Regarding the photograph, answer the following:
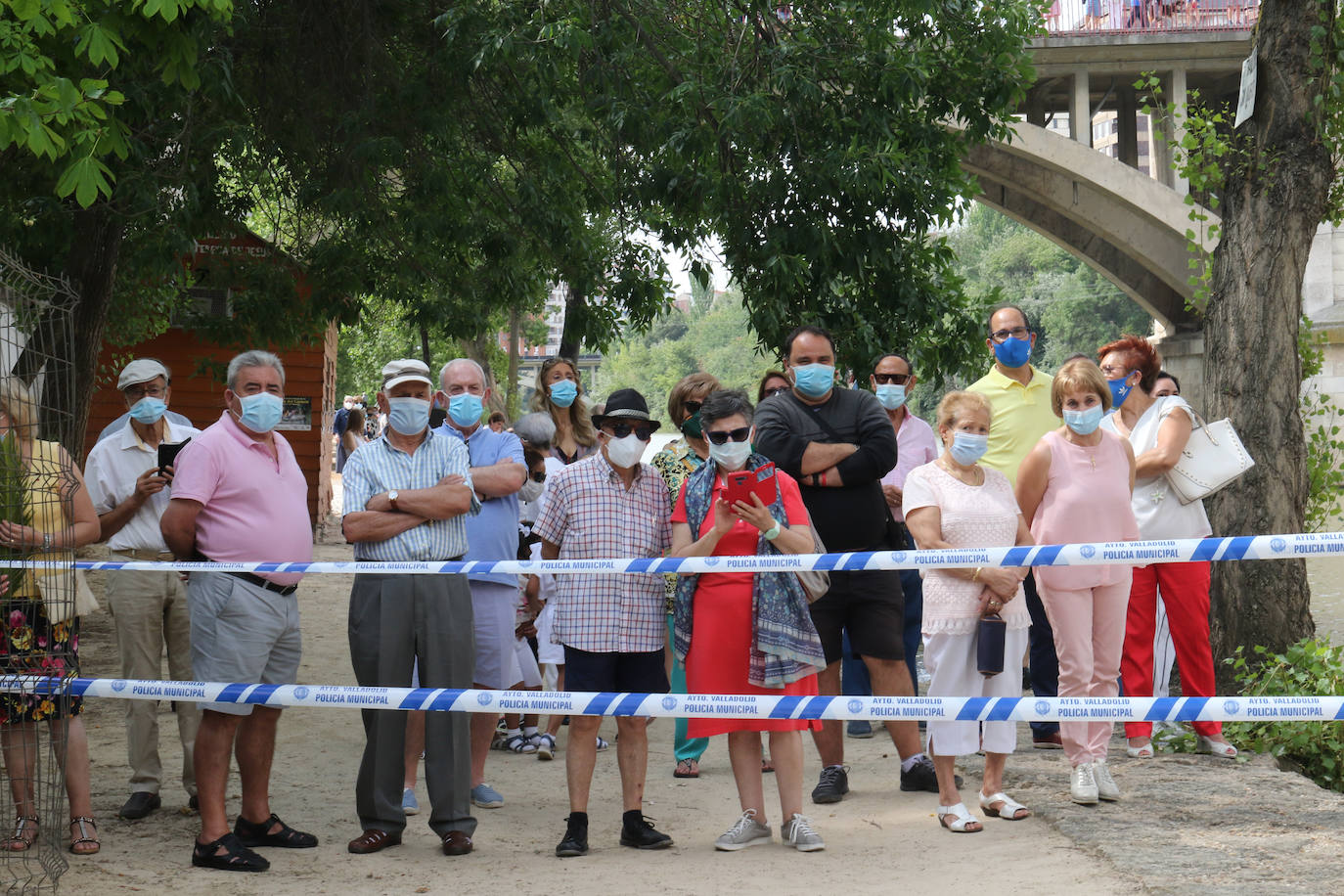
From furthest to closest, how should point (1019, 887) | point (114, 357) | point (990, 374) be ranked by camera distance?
point (114, 357) < point (990, 374) < point (1019, 887)

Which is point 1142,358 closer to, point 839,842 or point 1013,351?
point 1013,351

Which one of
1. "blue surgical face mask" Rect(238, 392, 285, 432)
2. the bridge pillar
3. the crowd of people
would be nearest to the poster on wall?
the crowd of people

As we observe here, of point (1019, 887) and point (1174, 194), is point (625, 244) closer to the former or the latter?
point (1019, 887)

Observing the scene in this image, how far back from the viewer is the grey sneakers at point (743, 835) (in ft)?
16.5

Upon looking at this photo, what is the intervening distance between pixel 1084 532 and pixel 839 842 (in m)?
1.60

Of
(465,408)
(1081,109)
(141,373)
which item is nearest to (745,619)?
(465,408)

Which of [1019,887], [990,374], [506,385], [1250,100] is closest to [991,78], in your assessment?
[1250,100]

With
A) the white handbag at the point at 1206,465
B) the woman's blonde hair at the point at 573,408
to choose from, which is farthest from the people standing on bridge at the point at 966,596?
the woman's blonde hair at the point at 573,408

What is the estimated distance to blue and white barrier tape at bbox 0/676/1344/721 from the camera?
4.07m

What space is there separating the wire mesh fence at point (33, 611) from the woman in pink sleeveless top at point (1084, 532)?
3.74 meters

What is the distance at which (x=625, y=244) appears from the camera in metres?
12.1

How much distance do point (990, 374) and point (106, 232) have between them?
6212 mm

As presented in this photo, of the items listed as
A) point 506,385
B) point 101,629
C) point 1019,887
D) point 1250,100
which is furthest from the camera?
point 506,385

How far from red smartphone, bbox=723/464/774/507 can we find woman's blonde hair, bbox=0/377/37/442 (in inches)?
101
